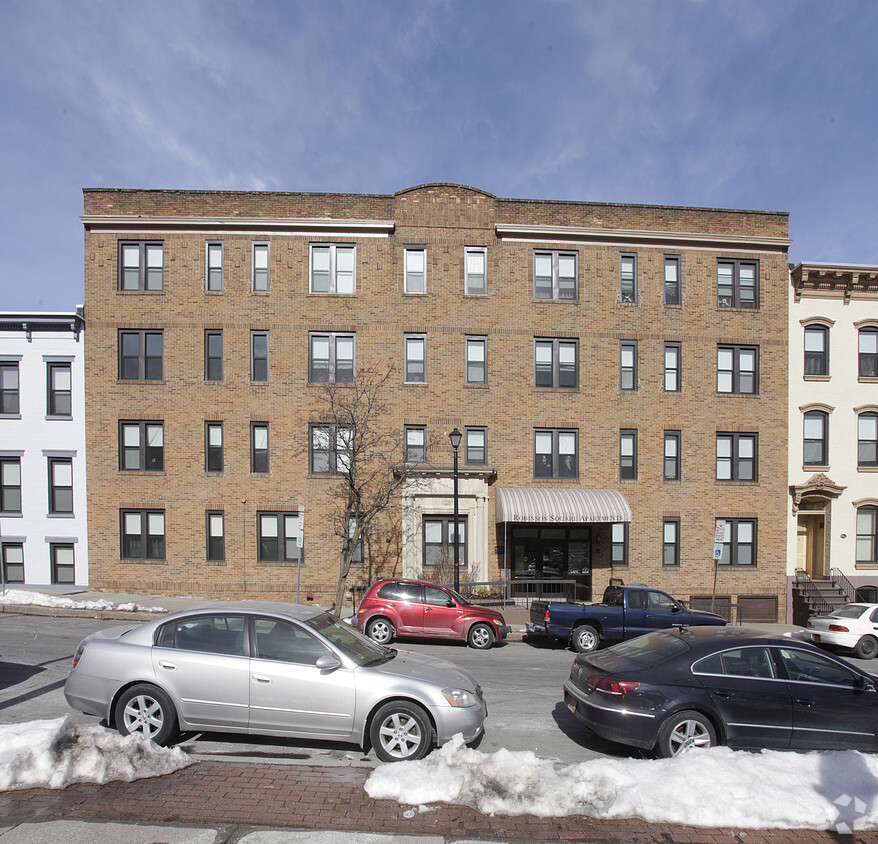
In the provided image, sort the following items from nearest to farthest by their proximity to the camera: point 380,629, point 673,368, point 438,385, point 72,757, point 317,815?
point 317,815 → point 72,757 → point 380,629 → point 438,385 → point 673,368

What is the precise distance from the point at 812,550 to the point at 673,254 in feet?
38.9

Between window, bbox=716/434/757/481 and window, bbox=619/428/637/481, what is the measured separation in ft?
9.96

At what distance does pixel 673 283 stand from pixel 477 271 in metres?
6.87

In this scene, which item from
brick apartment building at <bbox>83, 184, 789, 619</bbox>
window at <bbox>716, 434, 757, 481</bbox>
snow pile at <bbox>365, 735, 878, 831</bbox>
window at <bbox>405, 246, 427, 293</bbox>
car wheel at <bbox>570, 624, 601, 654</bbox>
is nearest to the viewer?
snow pile at <bbox>365, 735, 878, 831</bbox>

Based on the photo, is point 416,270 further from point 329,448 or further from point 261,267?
point 329,448

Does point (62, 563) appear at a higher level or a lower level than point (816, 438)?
lower

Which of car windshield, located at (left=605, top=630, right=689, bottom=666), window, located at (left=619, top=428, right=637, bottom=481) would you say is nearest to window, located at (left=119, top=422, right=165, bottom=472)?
window, located at (left=619, top=428, right=637, bottom=481)

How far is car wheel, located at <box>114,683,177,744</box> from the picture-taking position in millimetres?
6207

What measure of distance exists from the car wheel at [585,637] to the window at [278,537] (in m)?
9.67

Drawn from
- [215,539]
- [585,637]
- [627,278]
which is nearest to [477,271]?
[627,278]

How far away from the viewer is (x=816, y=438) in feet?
69.1

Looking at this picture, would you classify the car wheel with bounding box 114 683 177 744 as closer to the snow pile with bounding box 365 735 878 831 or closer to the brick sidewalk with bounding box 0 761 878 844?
the brick sidewalk with bounding box 0 761 878 844

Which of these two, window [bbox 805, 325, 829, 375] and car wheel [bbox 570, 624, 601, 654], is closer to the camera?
car wheel [bbox 570, 624, 601, 654]

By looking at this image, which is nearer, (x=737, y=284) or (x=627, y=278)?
(x=627, y=278)
